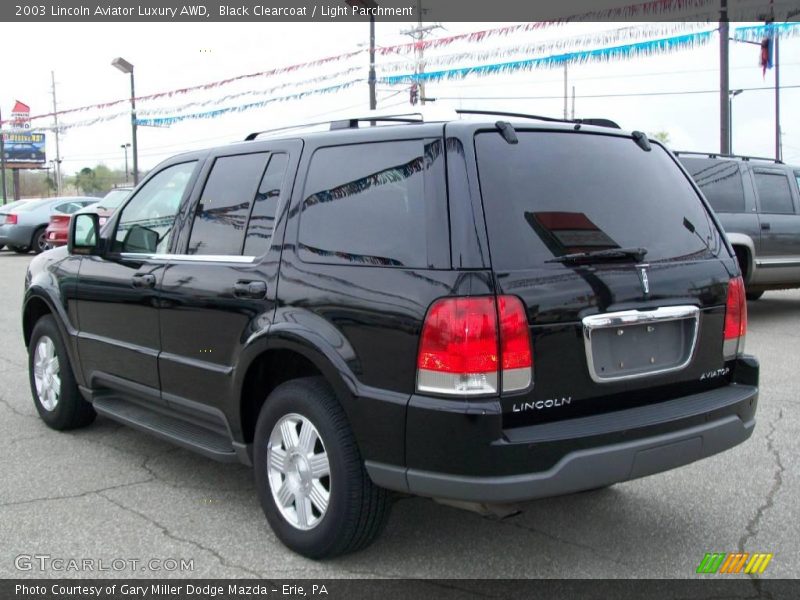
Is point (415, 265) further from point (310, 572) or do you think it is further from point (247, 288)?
point (310, 572)

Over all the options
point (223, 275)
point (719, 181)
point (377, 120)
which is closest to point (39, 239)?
point (719, 181)

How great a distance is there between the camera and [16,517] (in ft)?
13.2

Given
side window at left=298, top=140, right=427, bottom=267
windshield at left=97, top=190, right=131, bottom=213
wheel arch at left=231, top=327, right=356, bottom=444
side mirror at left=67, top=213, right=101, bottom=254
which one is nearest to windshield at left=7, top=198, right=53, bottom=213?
windshield at left=97, top=190, right=131, bottom=213

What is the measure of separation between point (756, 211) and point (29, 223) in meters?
18.6

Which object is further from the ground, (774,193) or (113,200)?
(113,200)

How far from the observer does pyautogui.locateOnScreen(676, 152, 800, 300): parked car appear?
9875 millimetres

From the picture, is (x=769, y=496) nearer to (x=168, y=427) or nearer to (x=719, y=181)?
(x=168, y=427)

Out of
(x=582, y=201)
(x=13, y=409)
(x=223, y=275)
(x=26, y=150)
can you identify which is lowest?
(x=13, y=409)

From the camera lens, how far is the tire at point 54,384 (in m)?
5.45

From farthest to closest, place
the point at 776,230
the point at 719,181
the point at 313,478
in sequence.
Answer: the point at 776,230 < the point at 719,181 < the point at 313,478

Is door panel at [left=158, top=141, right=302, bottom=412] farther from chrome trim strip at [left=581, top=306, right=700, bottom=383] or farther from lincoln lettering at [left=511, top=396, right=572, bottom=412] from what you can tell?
chrome trim strip at [left=581, top=306, right=700, bottom=383]

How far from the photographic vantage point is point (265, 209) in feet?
12.8

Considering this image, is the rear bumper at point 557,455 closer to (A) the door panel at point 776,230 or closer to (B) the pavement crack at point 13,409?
(B) the pavement crack at point 13,409

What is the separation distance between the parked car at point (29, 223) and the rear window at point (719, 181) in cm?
1746
